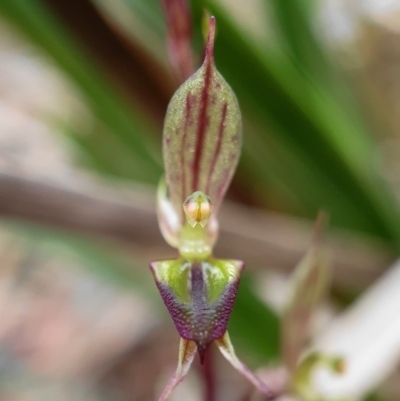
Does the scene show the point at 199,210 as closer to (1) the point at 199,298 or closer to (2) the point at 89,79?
(1) the point at 199,298

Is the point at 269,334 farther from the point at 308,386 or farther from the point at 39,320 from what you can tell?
the point at 39,320

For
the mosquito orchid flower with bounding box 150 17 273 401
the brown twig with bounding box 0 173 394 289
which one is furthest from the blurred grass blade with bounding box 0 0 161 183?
the mosquito orchid flower with bounding box 150 17 273 401

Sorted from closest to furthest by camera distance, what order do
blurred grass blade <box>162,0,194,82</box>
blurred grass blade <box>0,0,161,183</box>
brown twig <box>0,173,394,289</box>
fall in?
blurred grass blade <box>162,0,194,82</box>, brown twig <box>0,173,394,289</box>, blurred grass blade <box>0,0,161,183</box>

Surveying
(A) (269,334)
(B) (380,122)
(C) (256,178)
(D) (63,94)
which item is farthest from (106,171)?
(B) (380,122)

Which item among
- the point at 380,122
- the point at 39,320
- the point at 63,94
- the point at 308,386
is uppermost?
the point at 63,94

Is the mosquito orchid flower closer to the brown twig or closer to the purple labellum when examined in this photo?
the purple labellum

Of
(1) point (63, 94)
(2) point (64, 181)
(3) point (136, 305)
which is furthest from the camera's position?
(1) point (63, 94)

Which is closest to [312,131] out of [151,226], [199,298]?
[151,226]

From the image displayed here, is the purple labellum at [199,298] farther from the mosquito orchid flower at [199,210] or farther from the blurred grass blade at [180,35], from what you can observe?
the blurred grass blade at [180,35]
